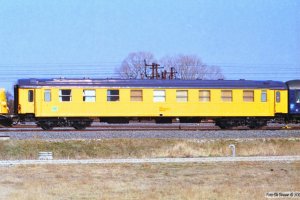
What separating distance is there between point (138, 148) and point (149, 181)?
808 cm

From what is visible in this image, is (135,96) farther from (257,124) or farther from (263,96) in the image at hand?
(263,96)

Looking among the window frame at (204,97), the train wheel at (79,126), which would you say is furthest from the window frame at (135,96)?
the window frame at (204,97)

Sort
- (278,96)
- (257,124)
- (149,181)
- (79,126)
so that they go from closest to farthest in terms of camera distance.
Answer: (149,181), (79,126), (257,124), (278,96)

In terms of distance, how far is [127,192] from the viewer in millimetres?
12117

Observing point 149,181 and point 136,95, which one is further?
point 136,95

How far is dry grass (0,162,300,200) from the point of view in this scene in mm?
11773

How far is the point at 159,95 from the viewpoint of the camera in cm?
2852

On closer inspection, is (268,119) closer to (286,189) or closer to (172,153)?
(172,153)

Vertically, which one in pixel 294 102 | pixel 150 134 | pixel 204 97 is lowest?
pixel 150 134

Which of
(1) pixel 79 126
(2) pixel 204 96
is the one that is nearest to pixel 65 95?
(1) pixel 79 126

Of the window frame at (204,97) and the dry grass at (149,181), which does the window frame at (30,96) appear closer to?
the window frame at (204,97)

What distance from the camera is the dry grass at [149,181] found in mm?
11773

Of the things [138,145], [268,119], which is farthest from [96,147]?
[268,119]

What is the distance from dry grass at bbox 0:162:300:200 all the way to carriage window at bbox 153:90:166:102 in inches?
467
